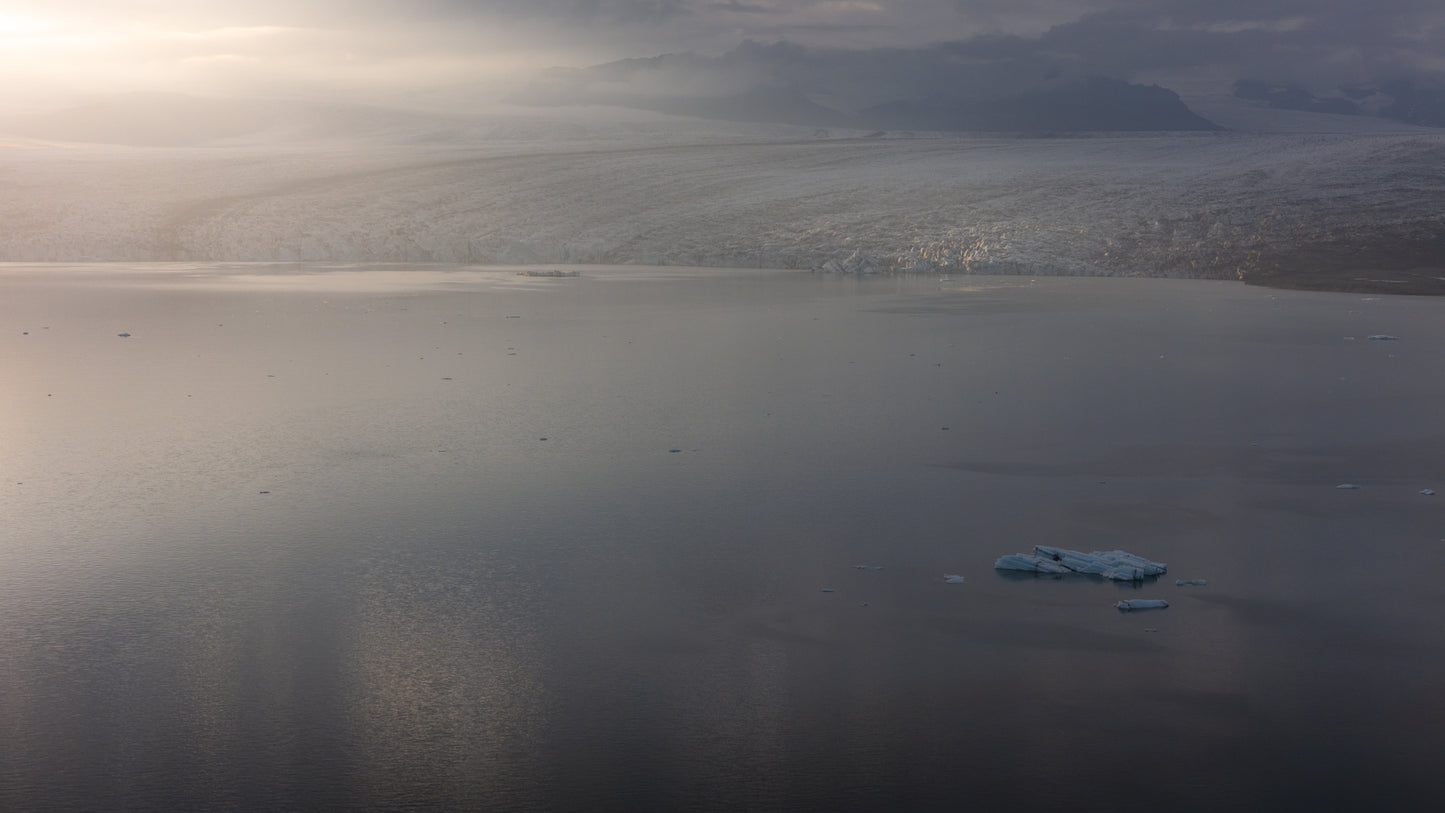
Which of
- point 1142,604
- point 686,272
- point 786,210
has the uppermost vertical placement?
point 786,210

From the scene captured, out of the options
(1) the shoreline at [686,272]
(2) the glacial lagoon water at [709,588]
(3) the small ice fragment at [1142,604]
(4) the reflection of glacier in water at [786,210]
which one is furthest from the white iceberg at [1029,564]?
(4) the reflection of glacier in water at [786,210]

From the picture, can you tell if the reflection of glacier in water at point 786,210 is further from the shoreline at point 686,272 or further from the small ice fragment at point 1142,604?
the small ice fragment at point 1142,604

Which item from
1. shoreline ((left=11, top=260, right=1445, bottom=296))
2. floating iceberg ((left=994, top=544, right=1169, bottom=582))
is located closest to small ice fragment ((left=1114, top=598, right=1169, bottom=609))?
floating iceberg ((left=994, top=544, right=1169, bottom=582))

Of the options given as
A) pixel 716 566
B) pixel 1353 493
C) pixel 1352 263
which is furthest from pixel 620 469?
pixel 1352 263

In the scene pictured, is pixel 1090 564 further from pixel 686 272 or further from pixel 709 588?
pixel 686 272

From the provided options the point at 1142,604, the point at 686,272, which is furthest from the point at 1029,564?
the point at 686,272
